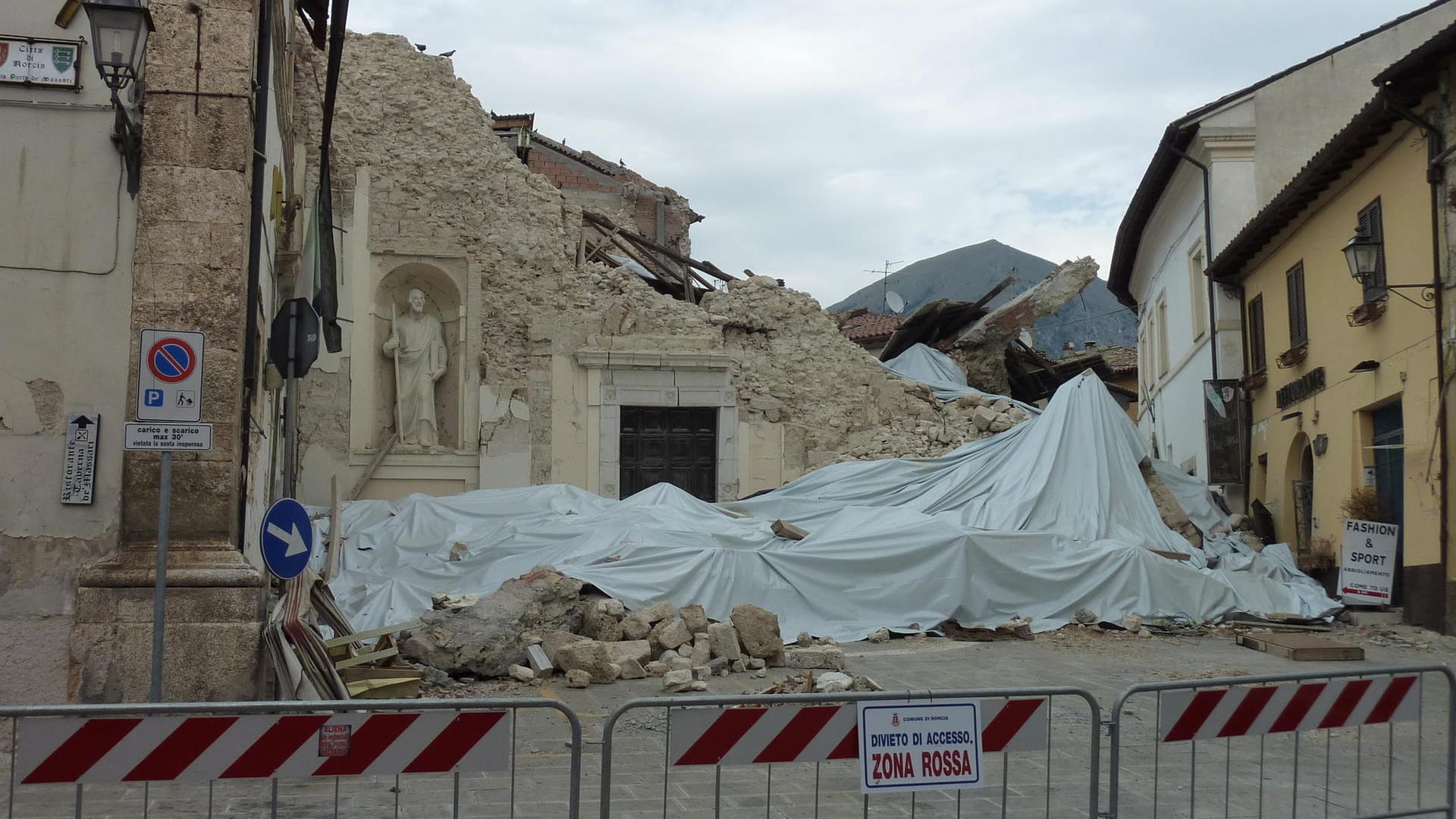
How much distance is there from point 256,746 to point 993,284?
64.2 m

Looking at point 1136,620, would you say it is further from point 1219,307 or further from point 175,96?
point 175,96

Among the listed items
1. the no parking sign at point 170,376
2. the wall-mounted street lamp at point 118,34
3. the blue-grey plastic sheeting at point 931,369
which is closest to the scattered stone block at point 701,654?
the no parking sign at point 170,376

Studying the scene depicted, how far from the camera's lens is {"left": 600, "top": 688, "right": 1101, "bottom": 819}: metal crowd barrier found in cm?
419

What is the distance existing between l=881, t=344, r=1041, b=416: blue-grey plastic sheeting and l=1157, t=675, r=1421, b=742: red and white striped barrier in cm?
1621

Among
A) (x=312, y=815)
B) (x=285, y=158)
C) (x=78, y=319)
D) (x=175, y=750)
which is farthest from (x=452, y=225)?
(x=175, y=750)

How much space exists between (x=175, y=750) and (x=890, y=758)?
89.6 inches

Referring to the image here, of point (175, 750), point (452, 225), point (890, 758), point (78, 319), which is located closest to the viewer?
point (175, 750)

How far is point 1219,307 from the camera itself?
1975 centimetres

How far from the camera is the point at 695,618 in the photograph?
10789 mm

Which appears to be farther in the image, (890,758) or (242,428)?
(242,428)

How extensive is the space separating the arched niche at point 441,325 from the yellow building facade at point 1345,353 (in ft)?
37.3

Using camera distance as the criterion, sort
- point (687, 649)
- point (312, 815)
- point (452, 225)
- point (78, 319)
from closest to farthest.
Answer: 1. point (312, 815)
2. point (78, 319)
3. point (687, 649)
4. point (452, 225)

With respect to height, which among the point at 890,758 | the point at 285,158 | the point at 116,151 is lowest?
the point at 890,758

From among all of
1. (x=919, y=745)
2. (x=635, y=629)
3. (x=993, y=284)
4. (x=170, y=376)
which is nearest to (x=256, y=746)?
(x=919, y=745)
